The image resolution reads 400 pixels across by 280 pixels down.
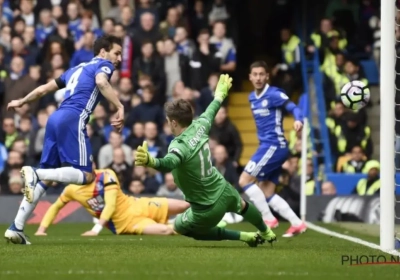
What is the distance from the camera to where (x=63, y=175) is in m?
11.1

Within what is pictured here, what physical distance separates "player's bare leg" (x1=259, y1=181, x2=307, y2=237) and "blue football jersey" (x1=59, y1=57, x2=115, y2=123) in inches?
130

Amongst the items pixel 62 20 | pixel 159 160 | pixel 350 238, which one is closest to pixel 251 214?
pixel 159 160

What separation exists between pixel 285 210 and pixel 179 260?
4.88m

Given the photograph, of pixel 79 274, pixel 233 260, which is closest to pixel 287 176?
pixel 233 260

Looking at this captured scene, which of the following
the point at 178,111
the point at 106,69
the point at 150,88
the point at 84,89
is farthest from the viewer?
the point at 150,88

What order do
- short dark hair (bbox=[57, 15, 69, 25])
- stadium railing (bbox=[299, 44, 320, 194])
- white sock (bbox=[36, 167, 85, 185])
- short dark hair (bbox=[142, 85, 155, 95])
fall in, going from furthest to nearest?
short dark hair (bbox=[57, 15, 69, 25])
stadium railing (bbox=[299, 44, 320, 194])
short dark hair (bbox=[142, 85, 155, 95])
white sock (bbox=[36, 167, 85, 185])

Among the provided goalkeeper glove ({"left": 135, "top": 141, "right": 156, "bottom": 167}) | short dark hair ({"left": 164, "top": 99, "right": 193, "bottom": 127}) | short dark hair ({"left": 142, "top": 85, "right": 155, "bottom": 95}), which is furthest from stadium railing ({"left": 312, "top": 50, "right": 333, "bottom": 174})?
goalkeeper glove ({"left": 135, "top": 141, "right": 156, "bottom": 167})

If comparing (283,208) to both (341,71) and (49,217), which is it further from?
(341,71)

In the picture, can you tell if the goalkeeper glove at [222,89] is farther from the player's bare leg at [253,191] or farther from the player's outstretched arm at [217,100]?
the player's bare leg at [253,191]

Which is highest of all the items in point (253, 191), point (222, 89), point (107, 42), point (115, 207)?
point (107, 42)

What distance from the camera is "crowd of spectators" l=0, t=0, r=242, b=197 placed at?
60.6 ft

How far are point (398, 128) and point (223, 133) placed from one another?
354 centimetres

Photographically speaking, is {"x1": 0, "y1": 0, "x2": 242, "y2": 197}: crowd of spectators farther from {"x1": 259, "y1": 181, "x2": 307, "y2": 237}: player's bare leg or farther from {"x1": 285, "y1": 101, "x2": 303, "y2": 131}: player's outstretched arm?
{"x1": 285, "y1": 101, "x2": 303, "y2": 131}: player's outstretched arm
